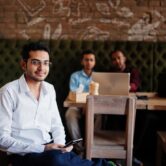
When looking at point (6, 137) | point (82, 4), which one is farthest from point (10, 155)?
point (82, 4)

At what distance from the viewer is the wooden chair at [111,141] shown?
306cm

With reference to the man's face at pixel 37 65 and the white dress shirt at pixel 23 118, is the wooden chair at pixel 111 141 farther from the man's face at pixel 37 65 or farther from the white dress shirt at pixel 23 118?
the man's face at pixel 37 65

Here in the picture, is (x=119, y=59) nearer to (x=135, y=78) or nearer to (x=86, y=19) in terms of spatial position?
(x=135, y=78)

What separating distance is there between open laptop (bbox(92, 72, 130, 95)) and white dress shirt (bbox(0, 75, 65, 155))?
1.03 meters

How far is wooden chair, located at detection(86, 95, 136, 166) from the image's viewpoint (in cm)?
306

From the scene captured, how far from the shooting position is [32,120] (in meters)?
2.47

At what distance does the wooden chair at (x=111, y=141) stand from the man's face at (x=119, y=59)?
5.30 feet

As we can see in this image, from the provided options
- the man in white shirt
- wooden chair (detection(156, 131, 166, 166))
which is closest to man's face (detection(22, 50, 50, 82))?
the man in white shirt

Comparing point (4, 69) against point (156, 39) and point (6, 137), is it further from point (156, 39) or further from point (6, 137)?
point (6, 137)

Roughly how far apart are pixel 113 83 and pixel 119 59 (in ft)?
4.29

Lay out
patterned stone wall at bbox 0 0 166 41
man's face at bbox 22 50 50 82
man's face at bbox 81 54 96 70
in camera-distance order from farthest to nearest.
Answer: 1. patterned stone wall at bbox 0 0 166 41
2. man's face at bbox 81 54 96 70
3. man's face at bbox 22 50 50 82

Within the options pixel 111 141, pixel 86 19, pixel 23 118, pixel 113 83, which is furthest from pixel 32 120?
pixel 86 19

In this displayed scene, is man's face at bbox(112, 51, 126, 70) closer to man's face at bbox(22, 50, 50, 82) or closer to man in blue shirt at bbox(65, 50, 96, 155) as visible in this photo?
man in blue shirt at bbox(65, 50, 96, 155)

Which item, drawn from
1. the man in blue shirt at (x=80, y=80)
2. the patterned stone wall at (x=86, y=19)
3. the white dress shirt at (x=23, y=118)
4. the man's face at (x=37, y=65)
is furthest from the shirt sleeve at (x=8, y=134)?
the patterned stone wall at (x=86, y=19)
